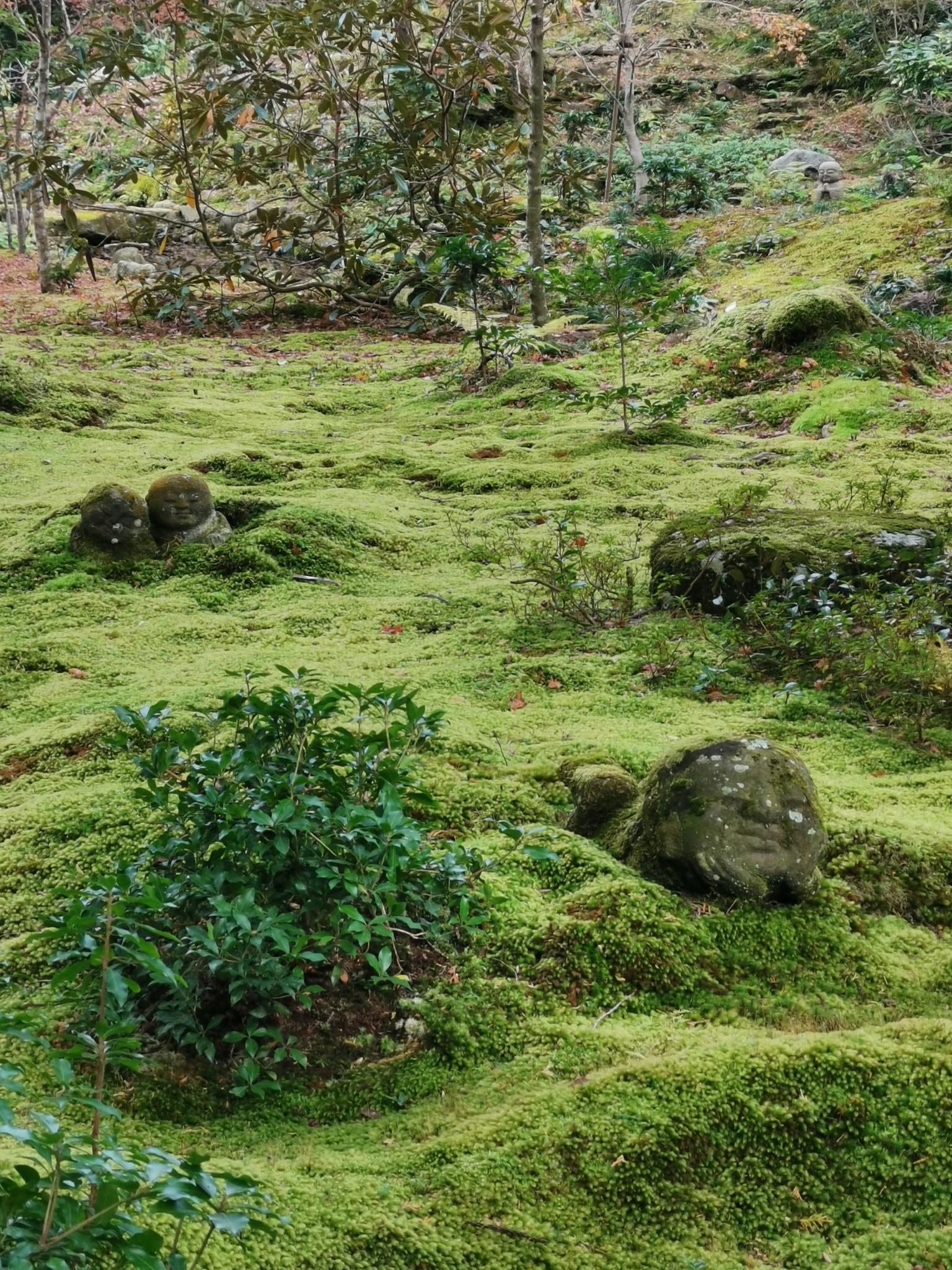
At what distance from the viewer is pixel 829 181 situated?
17562mm

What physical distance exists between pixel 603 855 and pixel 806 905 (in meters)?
0.62

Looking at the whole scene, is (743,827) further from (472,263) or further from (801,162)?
(801,162)

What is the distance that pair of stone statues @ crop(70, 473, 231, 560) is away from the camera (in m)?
6.06

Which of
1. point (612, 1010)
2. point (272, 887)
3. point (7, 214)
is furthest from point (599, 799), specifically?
point (7, 214)

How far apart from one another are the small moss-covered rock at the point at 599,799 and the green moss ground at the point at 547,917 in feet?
0.37

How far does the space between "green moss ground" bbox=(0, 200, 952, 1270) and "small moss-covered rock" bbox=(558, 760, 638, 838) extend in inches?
4.5

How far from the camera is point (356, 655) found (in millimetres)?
4867

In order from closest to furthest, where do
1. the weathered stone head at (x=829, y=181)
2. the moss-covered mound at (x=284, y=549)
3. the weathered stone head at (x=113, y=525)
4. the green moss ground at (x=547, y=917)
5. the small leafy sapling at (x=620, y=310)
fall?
the green moss ground at (x=547, y=917) → the weathered stone head at (x=113, y=525) → the moss-covered mound at (x=284, y=549) → the small leafy sapling at (x=620, y=310) → the weathered stone head at (x=829, y=181)

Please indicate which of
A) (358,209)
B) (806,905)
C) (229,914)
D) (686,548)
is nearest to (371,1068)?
(229,914)

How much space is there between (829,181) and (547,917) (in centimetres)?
1837

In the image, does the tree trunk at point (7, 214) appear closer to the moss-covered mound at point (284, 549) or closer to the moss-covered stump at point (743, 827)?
the moss-covered mound at point (284, 549)

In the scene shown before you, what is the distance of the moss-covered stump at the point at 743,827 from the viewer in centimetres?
283

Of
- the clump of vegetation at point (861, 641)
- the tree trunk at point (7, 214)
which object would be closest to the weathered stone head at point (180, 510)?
the clump of vegetation at point (861, 641)

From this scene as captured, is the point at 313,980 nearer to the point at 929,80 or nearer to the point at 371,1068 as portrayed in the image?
the point at 371,1068
